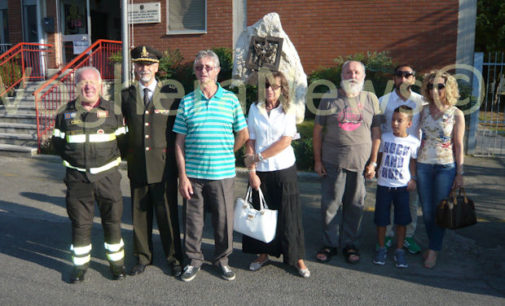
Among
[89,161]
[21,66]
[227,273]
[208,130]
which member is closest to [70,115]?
[89,161]

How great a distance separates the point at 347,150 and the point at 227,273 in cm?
152

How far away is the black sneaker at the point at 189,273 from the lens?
3741mm

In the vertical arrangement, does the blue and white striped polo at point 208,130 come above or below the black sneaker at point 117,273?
above

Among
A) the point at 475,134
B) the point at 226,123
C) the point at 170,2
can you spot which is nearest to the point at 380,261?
the point at 226,123

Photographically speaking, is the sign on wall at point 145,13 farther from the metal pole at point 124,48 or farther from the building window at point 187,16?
the metal pole at point 124,48

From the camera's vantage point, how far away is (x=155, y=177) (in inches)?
149

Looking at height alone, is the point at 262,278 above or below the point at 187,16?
Result: below

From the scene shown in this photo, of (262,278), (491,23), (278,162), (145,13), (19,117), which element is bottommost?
(262,278)

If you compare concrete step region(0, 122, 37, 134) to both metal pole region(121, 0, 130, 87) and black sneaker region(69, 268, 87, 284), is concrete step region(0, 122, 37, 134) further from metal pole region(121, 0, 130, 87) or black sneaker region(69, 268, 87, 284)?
black sneaker region(69, 268, 87, 284)

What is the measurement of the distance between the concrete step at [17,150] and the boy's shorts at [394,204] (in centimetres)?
775

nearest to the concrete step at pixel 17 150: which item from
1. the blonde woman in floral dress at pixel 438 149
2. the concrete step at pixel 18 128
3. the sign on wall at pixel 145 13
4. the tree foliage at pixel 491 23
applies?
the concrete step at pixel 18 128

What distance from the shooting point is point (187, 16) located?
12.6 m

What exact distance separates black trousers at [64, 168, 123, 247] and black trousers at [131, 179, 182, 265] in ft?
0.54

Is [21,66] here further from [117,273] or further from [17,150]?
[117,273]
